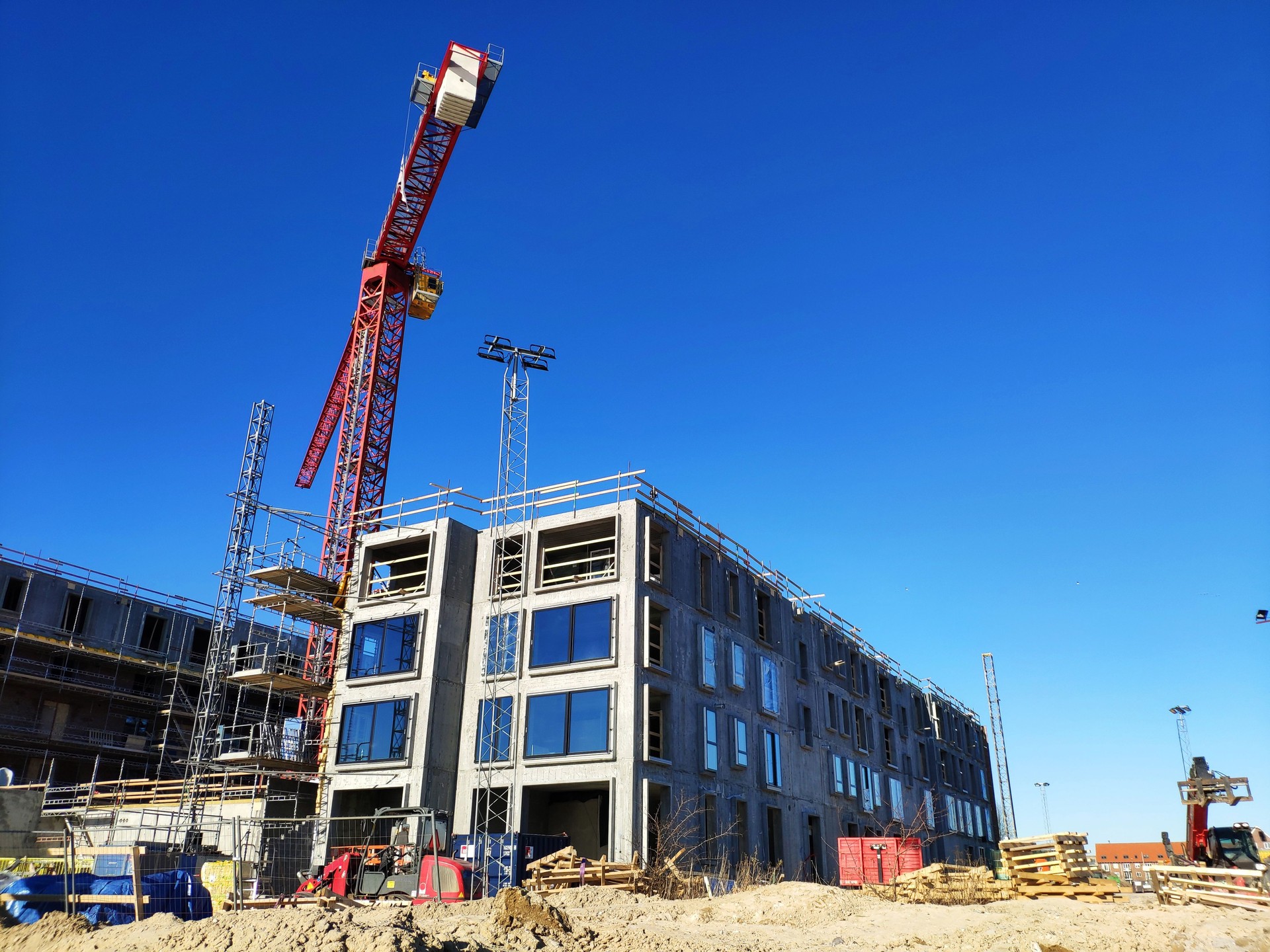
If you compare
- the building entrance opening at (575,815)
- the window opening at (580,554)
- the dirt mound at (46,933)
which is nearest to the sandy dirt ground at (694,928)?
the dirt mound at (46,933)

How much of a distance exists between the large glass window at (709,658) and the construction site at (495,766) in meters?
0.15

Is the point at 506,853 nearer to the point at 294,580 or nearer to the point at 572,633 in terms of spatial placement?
the point at 572,633

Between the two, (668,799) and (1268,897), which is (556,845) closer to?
(668,799)

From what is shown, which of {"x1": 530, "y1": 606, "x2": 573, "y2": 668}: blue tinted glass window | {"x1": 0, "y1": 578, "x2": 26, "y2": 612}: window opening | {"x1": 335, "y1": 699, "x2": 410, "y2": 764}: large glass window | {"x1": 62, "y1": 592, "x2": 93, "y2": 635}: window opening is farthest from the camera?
{"x1": 62, "y1": 592, "x2": 93, "y2": 635}: window opening

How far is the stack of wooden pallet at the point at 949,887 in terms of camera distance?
29891 millimetres

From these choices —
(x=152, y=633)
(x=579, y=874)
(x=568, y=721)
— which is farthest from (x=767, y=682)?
(x=152, y=633)

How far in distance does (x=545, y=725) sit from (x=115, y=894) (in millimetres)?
16535

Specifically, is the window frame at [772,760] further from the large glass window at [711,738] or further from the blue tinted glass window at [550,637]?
the blue tinted glass window at [550,637]

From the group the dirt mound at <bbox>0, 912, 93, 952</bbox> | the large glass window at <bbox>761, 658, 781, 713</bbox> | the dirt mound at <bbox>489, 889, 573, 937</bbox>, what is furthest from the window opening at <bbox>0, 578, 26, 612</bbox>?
the dirt mound at <bbox>0, 912, 93, 952</bbox>

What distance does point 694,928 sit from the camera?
21812 millimetres

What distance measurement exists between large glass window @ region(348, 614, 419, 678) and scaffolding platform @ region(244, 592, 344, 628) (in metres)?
3.02

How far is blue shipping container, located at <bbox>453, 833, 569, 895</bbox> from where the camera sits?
29.4 m

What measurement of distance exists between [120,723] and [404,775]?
2991cm

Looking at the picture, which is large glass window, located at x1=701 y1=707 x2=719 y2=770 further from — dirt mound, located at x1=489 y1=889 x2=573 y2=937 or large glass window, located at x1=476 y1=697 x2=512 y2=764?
dirt mound, located at x1=489 y1=889 x2=573 y2=937
